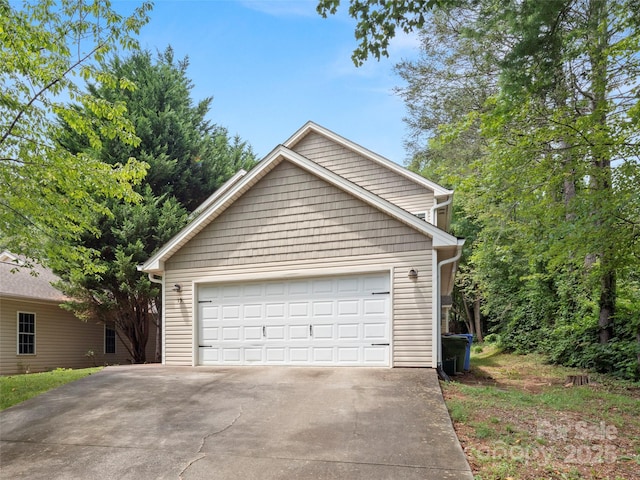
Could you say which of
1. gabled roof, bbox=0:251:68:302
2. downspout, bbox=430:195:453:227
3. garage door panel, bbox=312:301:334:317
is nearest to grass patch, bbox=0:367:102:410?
garage door panel, bbox=312:301:334:317

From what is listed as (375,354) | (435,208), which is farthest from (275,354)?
(435,208)

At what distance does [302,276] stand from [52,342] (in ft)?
36.4

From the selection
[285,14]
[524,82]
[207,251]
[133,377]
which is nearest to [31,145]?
[207,251]

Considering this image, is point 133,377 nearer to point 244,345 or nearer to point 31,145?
point 244,345

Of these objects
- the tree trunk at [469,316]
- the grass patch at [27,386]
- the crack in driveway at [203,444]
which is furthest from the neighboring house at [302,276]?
the tree trunk at [469,316]

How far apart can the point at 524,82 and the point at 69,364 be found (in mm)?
17032

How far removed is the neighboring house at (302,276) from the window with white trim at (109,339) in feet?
28.1

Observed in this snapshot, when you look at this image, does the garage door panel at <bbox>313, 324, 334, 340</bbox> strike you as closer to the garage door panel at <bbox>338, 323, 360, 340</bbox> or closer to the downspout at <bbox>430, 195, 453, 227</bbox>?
the garage door panel at <bbox>338, 323, 360, 340</bbox>

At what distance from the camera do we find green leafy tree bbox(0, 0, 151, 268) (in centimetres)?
825

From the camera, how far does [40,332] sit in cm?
1491

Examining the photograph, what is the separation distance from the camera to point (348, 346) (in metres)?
9.27

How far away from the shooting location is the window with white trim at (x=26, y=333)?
14.2m

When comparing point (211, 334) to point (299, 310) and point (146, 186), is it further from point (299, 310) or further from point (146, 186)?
point (146, 186)

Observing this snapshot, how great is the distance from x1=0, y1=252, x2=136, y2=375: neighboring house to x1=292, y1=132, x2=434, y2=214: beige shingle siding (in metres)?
9.70
